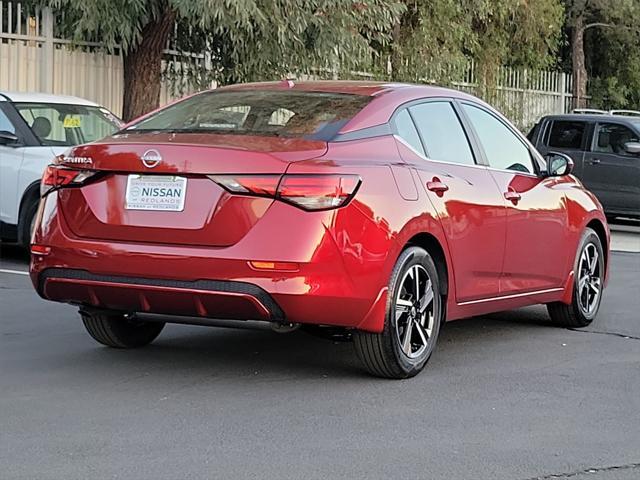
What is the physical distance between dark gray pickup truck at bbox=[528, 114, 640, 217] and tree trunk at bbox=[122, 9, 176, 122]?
239 inches

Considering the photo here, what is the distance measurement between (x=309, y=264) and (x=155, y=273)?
2.57 feet

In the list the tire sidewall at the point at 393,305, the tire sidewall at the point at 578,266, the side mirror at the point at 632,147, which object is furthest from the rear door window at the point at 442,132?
the side mirror at the point at 632,147

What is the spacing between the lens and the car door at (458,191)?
22.3 ft

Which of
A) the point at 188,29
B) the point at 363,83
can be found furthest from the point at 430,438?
the point at 188,29

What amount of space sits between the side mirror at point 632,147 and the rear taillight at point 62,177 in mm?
12596

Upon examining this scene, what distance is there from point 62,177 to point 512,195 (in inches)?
112

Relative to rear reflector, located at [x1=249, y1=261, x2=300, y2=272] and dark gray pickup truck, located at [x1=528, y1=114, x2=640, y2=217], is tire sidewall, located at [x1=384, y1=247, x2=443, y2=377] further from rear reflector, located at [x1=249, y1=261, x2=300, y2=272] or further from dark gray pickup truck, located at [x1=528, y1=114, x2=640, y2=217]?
dark gray pickup truck, located at [x1=528, y1=114, x2=640, y2=217]

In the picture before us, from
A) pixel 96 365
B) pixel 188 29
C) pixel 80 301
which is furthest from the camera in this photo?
pixel 188 29

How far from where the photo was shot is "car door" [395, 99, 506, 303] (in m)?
6.79

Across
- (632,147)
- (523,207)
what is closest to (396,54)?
(632,147)

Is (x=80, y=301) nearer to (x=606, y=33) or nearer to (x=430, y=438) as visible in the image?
(x=430, y=438)

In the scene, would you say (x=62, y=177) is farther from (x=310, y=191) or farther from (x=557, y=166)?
(x=557, y=166)

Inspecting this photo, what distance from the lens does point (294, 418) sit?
5.68m

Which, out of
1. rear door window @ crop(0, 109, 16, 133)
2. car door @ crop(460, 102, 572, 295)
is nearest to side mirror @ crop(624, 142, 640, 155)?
rear door window @ crop(0, 109, 16, 133)
